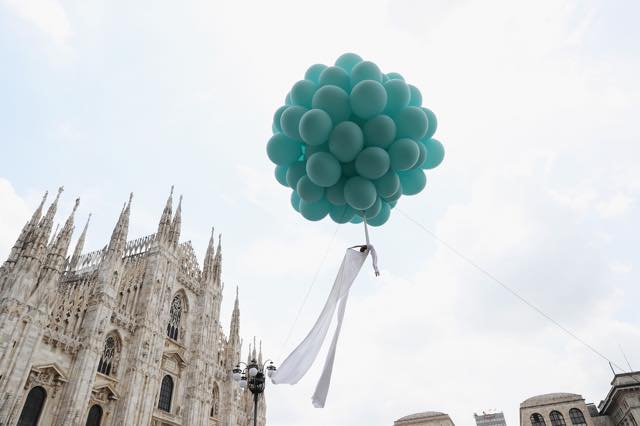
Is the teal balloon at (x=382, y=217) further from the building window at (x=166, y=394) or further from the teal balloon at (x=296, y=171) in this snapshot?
the building window at (x=166, y=394)

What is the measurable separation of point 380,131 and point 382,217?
202 cm

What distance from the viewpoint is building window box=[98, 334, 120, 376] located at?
70.7 ft

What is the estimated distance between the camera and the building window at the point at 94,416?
781 inches

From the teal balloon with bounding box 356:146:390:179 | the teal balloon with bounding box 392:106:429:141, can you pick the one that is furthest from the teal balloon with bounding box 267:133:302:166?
the teal balloon with bounding box 392:106:429:141

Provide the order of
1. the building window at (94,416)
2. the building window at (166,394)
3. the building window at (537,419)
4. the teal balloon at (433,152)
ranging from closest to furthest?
the teal balloon at (433,152), the building window at (94,416), the building window at (166,394), the building window at (537,419)

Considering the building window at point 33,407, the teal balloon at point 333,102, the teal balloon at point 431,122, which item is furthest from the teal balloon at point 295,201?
the building window at point 33,407

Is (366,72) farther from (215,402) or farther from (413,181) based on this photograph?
(215,402)

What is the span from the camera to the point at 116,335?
2234cm

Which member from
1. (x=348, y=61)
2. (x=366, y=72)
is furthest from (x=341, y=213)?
(x=348, y=61)

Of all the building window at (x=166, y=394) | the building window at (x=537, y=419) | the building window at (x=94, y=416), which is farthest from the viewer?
the building window at (x=537, y=419)

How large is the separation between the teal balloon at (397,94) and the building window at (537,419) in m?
41.3

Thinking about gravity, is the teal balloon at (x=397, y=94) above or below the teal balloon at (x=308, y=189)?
above

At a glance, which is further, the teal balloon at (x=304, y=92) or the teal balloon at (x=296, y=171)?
the teal balloon at (x=296, y=171)

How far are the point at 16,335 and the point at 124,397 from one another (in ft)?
24.9
